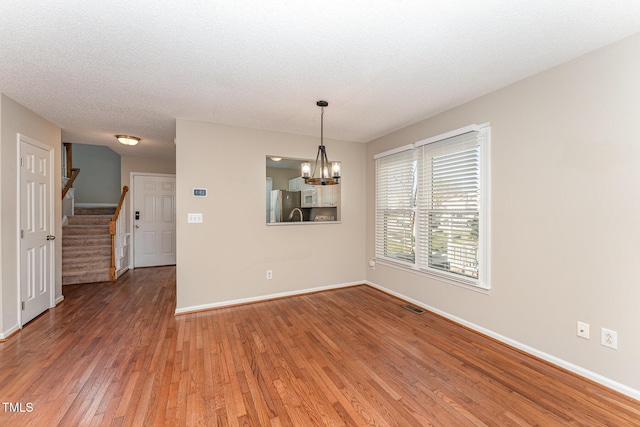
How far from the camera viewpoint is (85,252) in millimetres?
5195

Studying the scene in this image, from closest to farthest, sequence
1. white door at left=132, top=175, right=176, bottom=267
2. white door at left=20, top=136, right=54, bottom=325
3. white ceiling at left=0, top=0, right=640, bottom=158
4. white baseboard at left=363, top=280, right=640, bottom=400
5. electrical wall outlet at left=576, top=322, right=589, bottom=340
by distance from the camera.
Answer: white ceiling at left=0, top=0, right=640, bottom=158 < white baseboard at left=363, top=280, right=640, bottom=400 < electrical wall outlet at left=576, top=322, right=589, bottom=340 < white door at left=20, top=136, right=54, bottom=325 < white door at left=132, top=175, right=176, bottom=267

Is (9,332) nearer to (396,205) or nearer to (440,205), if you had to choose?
(396,205)

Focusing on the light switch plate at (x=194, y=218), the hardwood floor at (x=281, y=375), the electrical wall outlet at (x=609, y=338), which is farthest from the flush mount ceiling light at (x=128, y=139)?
the electrical wall outlet at (x=609, y=338)

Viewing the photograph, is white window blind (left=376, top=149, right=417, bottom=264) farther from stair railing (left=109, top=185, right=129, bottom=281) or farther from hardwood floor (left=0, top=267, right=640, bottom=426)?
stair railing (left=109, top=185, right=129, bottom=281)

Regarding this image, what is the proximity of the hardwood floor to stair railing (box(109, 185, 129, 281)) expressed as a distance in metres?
1.84

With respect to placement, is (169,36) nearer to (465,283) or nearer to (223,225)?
(223,225)

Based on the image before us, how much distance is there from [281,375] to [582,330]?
2.42 metres

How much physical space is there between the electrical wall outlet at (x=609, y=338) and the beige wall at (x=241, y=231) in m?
3.14

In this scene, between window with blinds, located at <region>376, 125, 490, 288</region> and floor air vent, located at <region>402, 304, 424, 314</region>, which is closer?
window with blinds, located at <region>376, 125, 490, 288</region>

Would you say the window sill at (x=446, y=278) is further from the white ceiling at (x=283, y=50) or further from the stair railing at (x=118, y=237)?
the stair railing at (x=118, y=237)

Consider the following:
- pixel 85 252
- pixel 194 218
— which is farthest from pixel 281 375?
pixel 85 252

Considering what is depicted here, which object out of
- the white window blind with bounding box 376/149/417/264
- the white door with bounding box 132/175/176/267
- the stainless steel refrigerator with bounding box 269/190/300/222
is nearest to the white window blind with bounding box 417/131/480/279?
the white window blind with bounding box 376/149/417/264

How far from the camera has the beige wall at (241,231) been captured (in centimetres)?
359

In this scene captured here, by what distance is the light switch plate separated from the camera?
360 cm
